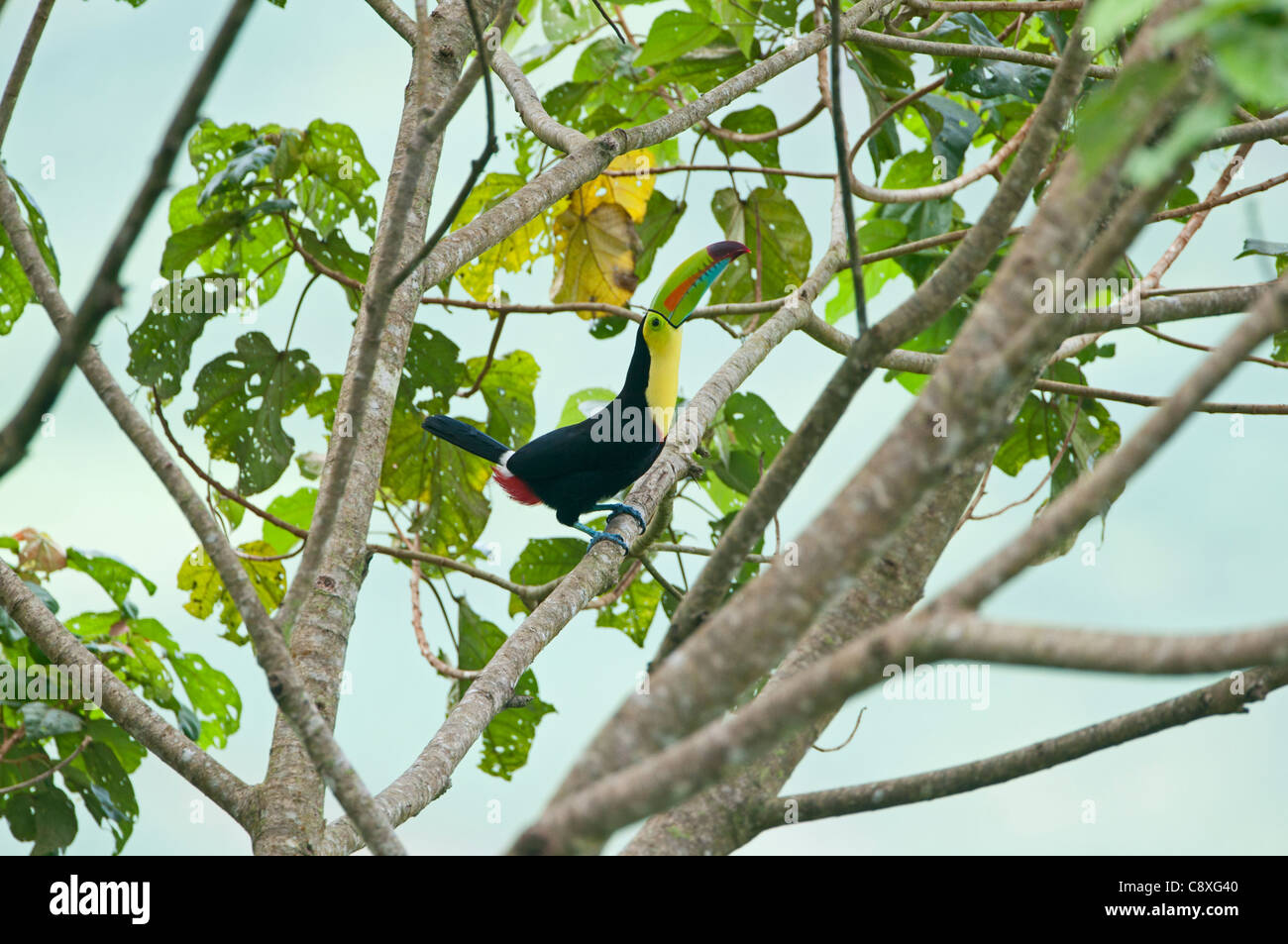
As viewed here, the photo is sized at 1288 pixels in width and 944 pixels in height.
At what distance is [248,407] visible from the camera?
3.80m

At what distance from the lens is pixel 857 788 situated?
160 cm

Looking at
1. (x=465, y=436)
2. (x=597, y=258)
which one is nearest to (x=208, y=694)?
(x=465, y=436)

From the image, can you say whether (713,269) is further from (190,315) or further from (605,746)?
(605,746)

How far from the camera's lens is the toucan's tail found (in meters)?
3.85

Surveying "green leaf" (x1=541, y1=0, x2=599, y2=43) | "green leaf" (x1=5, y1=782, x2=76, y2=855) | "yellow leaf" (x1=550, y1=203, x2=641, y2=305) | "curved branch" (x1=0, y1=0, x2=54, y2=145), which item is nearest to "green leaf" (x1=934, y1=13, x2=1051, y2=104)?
"yellow leaf" (x1=550, y1=203, x2=641, y2=305)

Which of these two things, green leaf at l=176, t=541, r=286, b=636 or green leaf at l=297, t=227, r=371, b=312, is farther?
green leaf at l=176, t=541, r=286, b=636

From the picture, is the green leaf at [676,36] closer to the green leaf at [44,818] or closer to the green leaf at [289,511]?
the green leaf at [289,511]

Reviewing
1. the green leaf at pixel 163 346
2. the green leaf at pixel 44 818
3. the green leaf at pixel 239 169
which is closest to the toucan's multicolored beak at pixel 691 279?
the green leaf at pixel 239 169

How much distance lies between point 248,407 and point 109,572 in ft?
2.40

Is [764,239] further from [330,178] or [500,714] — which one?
[500,714]

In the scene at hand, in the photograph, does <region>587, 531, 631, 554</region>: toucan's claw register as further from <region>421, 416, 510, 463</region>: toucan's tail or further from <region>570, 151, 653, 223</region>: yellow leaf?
<region>570, 151, 653, 223</region>: yellow leaf

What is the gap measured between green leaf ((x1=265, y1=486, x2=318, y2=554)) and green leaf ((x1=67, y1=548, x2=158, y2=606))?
64 centimetres

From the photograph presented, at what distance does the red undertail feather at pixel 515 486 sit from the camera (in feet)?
13.3

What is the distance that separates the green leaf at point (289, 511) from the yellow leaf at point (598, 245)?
1.26 meters
